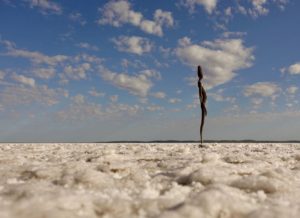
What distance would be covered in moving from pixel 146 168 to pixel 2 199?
8.11 feet

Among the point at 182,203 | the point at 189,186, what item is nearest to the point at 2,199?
the point at 182,203

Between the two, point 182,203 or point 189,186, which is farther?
point 189,186

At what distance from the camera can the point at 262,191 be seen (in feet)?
12.2

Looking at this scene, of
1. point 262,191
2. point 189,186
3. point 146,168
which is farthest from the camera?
point 146,168

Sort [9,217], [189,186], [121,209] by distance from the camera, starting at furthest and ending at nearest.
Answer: [189,186] < [121,209] < [9,217]

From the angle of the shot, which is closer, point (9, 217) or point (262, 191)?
point (9, 217)

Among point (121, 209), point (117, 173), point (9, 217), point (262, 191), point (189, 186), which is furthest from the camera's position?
point (117, 173)

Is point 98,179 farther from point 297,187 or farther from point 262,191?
point 297,187

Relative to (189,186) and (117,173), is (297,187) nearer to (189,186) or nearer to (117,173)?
(189,186)

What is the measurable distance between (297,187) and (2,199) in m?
2.86

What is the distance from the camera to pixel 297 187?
4.04m

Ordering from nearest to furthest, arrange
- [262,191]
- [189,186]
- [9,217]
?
[9,217]
[262,191]
[189,186]

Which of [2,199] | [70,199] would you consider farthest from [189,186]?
[2,199]

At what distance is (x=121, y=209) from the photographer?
3.07 metres
